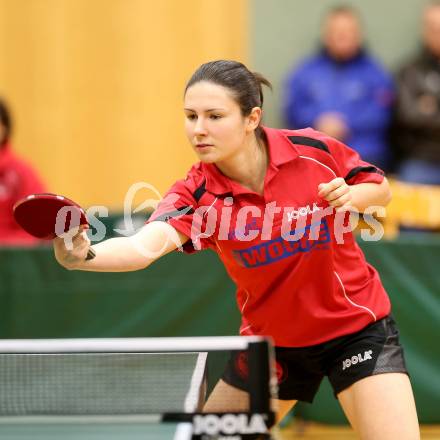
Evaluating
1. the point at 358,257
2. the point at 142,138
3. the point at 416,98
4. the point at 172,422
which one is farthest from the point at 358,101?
the point at 172,422

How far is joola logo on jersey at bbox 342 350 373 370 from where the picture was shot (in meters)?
3.67

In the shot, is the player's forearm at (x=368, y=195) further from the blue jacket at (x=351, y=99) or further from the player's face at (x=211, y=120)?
the blue jacket at (x=351, y=99)

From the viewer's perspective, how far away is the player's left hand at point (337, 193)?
341 cm

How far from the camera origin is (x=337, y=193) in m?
3.42

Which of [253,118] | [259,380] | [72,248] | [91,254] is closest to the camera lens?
[259,380]

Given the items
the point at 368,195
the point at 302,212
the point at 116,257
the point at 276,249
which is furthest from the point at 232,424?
the point at 368,195

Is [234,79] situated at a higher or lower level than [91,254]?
higher

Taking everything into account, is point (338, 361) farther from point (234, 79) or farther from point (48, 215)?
point (48, 215)

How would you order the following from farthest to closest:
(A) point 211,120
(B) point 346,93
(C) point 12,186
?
(B) point 346,93 → (C) point 12,186 → (A) point 211,120

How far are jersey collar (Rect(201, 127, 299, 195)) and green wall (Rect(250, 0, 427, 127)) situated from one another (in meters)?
5.13

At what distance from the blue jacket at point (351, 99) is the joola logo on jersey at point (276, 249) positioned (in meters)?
4.54

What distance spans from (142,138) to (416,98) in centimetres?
265

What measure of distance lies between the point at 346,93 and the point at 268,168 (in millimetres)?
4659

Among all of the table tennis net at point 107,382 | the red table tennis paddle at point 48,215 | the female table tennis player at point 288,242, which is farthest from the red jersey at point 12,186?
the red table tennis paddle at point 48,215
